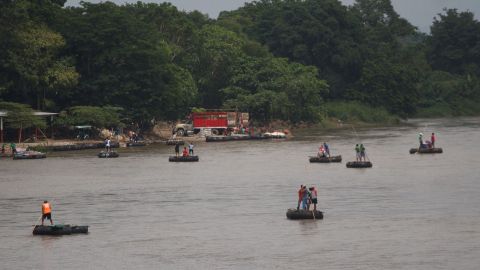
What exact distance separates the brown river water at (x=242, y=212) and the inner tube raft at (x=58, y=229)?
0.92 feet

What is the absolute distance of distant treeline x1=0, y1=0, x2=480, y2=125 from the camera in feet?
320

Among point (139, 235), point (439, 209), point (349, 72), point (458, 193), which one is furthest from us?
point (349, 72)

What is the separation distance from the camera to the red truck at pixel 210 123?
107938mm

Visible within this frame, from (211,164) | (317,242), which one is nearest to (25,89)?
(211,164)

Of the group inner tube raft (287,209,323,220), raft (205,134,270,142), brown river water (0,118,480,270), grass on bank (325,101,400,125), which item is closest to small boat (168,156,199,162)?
brown river water (0,118,480,270)

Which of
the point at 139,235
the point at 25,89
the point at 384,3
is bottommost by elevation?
the point at 139,235

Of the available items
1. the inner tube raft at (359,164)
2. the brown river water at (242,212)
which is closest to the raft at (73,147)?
the brown river water at (242,212)

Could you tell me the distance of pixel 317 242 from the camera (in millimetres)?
41406

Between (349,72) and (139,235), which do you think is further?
(349,72)

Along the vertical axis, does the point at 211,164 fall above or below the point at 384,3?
below

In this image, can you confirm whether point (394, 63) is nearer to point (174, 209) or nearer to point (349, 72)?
point (349, 72)

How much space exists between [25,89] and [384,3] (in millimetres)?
102347

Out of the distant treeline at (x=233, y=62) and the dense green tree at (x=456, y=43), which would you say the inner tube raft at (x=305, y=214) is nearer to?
the distant treeline at (x=233, y=62)

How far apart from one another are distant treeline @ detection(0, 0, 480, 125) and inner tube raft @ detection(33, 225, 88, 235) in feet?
165
